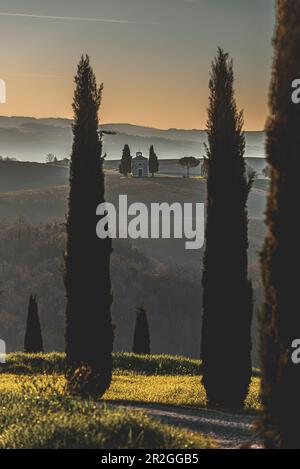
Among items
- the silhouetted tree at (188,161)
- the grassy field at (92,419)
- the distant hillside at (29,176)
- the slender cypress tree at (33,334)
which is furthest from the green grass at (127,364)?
the silhouetted tree at (188,161)

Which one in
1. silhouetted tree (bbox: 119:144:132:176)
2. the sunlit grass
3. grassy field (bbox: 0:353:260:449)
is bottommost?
the sunlit grass

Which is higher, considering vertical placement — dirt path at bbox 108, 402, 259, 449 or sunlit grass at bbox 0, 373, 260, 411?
dirt path at bbox 108, 402, 259, 449

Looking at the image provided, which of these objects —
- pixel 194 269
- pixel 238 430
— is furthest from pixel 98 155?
pixel 194 269

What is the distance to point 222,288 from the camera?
73.6 feet

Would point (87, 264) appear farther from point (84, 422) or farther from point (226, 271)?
point (84, 422)

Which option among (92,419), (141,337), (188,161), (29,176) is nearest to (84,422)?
(92,419)

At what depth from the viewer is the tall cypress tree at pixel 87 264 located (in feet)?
75.8

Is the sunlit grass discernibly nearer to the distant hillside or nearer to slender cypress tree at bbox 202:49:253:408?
slender cypress tree at bbox 202:49:253:408

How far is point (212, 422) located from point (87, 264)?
6784 millimetres

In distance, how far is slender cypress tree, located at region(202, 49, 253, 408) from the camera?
2244cm

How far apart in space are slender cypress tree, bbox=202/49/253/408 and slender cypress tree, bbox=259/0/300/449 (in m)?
9.51

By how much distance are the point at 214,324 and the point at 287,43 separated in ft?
36.9

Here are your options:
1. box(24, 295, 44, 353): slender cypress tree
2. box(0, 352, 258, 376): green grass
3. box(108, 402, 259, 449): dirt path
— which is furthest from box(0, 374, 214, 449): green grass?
box(24, 295, 44, 353): slender cypress tree
